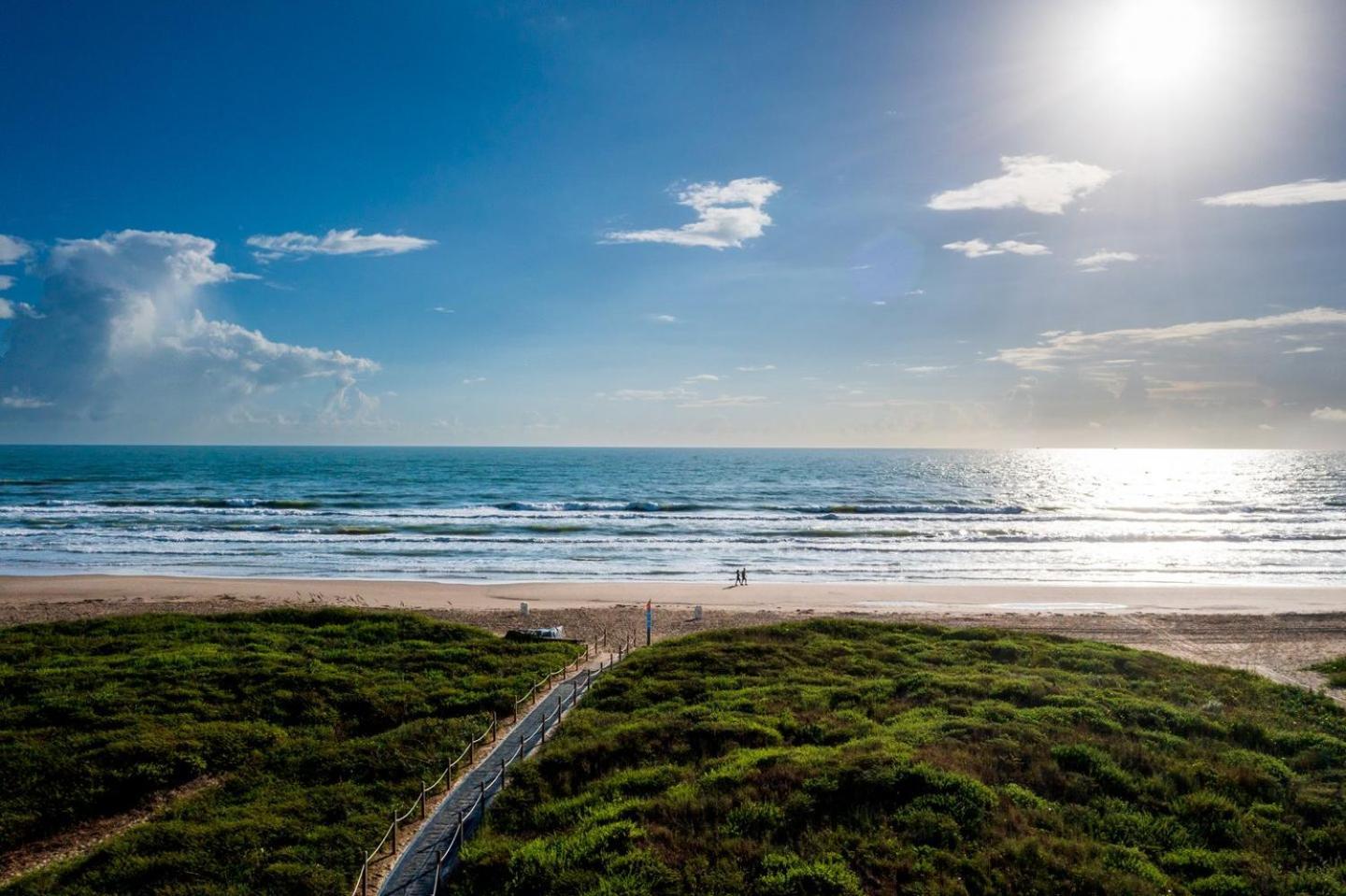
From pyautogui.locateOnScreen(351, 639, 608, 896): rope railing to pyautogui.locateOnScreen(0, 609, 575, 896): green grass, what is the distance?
220mm

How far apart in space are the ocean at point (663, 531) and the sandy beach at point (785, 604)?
3.54 m

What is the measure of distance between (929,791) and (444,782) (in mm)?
8203

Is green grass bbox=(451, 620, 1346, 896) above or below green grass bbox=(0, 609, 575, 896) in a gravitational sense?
above

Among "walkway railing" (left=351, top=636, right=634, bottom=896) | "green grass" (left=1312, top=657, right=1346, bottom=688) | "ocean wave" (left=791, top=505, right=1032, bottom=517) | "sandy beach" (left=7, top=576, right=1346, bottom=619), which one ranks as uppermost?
"ocean wave" (left=791, top=505, right=1032, bottom=517)

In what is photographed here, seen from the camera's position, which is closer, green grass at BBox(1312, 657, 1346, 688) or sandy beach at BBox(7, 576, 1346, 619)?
green grass at BBox(1312, 657, 1346, 688)

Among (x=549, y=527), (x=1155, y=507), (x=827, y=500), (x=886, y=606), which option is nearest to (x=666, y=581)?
(x=886, y=606)

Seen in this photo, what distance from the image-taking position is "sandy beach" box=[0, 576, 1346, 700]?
1118 inches

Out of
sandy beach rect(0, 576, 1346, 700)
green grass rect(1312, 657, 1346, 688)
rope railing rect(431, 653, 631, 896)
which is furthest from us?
sandy beach rect(0, 576, 1346, 700)

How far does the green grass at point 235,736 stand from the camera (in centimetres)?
1027

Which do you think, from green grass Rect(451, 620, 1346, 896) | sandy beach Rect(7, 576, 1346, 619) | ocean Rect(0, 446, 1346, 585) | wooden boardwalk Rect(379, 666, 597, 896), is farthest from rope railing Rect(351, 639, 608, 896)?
ocean Rect(0, 446, 1346, 585)

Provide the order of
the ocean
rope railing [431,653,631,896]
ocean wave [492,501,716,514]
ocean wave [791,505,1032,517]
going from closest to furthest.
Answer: rope railing [431,653,631,896] < the ocean < ocean wave [791,505,1032,517] < ocean wave [492,501,716,514]

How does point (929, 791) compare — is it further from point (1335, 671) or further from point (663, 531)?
point (663, 531)

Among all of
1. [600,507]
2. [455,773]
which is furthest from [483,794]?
[600,507]

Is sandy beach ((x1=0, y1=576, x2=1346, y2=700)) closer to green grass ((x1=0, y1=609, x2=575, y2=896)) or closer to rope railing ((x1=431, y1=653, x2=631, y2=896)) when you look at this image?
green grass ((x1=0, y1=609, x2=575, y2=896))
